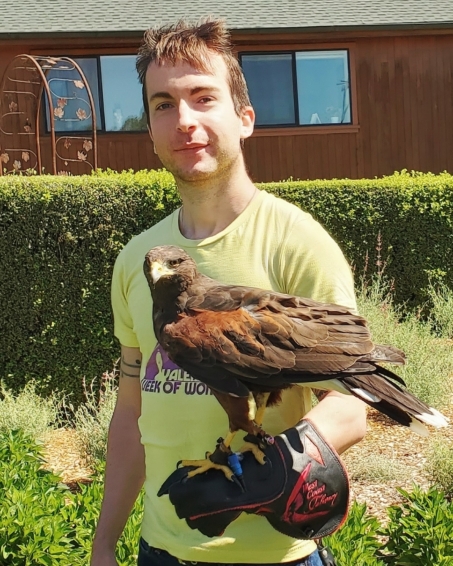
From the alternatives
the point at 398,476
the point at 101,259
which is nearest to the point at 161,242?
the point at 398,476

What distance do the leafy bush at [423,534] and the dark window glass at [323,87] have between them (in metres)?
12.0

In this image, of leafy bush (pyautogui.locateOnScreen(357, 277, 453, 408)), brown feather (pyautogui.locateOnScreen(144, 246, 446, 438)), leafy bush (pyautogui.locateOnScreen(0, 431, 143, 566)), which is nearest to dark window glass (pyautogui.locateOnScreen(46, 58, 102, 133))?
leafy bush (pyautogui.locateOnScreen(357, 277, 453, 408))

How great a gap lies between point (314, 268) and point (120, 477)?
1120 mm

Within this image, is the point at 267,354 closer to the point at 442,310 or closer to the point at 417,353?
the point at 417,353

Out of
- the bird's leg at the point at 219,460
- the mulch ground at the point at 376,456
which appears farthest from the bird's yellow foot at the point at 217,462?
the mulch ground at the point at 376,456

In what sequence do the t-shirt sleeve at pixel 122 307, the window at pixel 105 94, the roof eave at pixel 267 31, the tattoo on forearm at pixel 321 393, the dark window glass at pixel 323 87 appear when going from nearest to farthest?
the tattoo on forearm at pixel 321 393
the t-shirt sleeve at pixel 122 307
the roof eave at pixel 267 31
the window at pixel 105 94
the dark window glass at pixel 323 87

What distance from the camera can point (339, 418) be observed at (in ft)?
6.62

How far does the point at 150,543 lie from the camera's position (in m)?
2.31

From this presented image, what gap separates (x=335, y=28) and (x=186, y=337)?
44.3 feet

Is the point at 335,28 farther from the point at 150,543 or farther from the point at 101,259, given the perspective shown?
the point at 150,543

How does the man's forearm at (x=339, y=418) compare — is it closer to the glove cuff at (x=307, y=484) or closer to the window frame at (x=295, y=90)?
Answer: the glove cuff at (x=307, y=484)

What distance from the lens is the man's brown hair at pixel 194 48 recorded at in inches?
87.9

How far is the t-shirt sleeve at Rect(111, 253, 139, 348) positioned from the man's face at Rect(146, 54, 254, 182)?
1.44 feet

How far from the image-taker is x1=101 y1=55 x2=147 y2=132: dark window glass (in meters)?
14.6
